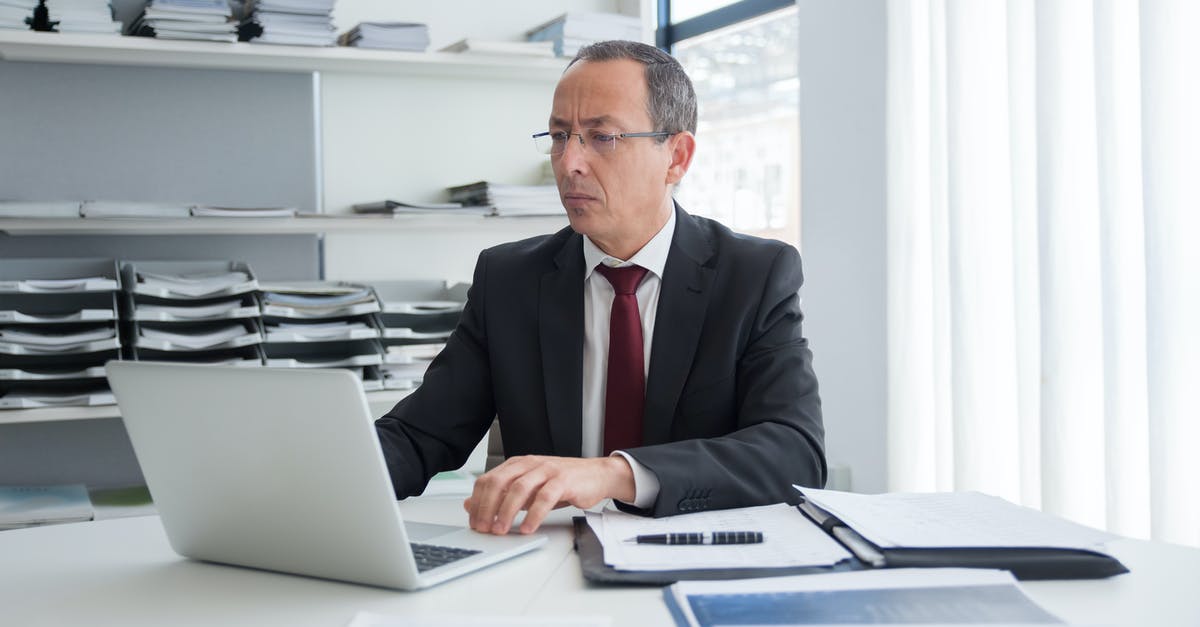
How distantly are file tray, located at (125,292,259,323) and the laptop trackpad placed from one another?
1.37 meters

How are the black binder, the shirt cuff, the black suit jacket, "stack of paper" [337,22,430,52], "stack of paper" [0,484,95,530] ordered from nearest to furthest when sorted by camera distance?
the black binder, the shirt cuff, the black suit jacket, "stack of paper" [0,484,95,530], "stack of paper" [337,22,430,52]

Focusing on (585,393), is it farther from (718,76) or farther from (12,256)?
(718,76)

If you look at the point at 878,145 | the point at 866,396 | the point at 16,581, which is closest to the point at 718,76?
the point at 878,145

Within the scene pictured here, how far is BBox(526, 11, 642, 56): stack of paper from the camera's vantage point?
2.88 m

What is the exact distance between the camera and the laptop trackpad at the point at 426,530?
4.08 feet

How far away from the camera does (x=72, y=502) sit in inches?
97.7

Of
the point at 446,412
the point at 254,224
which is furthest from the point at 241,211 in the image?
the point at 446,412

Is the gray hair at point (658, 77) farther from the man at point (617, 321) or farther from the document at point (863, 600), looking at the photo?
the document at point (863, 600)

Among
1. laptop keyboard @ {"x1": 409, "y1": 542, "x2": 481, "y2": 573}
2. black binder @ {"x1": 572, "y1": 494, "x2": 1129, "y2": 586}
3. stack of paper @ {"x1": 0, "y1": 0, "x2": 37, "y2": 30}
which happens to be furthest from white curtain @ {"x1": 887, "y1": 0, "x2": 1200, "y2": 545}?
stack of paper @ {"x1": 0, "y1": 0, "x2": 37, "y2": 30}

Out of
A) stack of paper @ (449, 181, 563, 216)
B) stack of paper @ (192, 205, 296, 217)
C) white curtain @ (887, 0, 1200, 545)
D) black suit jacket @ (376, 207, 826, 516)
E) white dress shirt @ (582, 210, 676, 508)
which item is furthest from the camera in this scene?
stack of paper @ (449, 181, 563, 216)

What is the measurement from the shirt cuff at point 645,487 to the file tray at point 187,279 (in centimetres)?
153

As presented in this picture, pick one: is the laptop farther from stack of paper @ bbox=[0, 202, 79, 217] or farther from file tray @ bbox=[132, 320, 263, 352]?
stack of paper @ bbox=[0, 202, 79, 217]

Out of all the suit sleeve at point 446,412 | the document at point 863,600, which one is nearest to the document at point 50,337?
the suit sleeve at point 446,412

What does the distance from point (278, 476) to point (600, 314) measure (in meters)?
0.83
